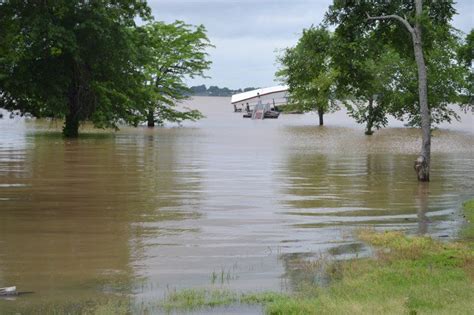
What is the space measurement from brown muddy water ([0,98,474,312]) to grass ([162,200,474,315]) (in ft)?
1.77

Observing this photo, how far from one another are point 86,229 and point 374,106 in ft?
163

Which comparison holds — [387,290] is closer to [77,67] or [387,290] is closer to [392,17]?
[392,17]

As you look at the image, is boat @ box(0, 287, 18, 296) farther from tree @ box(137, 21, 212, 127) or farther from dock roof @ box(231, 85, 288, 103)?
dock roof @ box(231, 85, 288, 103)

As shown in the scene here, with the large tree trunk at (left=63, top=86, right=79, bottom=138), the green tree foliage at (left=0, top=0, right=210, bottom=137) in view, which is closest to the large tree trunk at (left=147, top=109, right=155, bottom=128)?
the green tree foliage at (left=0, top=0, right=210, bottom=137)

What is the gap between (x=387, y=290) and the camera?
29.7 feet

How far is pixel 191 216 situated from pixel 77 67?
29542 millimetres

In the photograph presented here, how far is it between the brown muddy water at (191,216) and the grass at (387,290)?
0.54 meters

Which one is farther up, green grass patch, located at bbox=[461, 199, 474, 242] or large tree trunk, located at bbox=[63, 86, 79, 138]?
large tree trunk, located at bbox=[63, 86, 79, 138]

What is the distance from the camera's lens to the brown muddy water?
34.3 feet

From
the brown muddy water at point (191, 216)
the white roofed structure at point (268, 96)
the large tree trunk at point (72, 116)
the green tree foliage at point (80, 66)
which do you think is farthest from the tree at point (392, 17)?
the white roofed structure at point (268, 96)

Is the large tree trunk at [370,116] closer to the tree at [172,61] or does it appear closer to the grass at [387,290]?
the tree at [172,61]

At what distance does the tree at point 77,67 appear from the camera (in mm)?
40250

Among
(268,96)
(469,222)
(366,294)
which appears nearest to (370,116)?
(469,222)

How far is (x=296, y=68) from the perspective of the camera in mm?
28281
